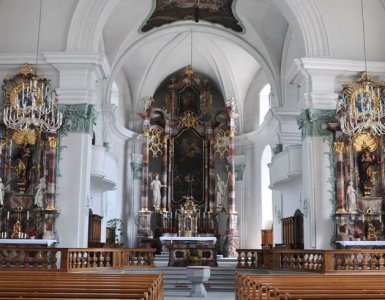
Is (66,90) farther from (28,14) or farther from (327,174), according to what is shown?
(327,174)

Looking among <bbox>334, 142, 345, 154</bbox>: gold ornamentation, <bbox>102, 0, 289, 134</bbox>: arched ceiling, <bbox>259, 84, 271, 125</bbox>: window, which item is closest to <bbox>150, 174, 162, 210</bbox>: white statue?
<bbox>102, 0, 289, 134</bbox>: arched ceiling

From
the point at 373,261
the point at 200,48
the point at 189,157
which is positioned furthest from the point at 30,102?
the point at 200,48

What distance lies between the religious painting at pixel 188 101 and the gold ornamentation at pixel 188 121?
0.27 metres

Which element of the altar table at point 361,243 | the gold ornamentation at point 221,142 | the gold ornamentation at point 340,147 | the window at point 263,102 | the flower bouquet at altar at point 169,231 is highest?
the window at point 263,102

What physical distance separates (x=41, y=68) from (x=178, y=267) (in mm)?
6143

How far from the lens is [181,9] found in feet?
60.4

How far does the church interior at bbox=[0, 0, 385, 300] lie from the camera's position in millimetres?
12891

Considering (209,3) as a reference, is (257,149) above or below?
below

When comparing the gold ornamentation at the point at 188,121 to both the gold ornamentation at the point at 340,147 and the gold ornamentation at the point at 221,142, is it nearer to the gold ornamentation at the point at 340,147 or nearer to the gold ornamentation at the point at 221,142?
the gold ornamentation at the point at 221,142

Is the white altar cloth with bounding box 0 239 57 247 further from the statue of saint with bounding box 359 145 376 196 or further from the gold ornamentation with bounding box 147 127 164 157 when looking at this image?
the gold ornamentation with bounding box 147 127 164 157

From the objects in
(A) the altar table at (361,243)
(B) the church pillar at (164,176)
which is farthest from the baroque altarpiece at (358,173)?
(B) the church pillar at (164,176)

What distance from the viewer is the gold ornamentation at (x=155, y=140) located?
22.0m

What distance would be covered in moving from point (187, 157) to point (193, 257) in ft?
31.5

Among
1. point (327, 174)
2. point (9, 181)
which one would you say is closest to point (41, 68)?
point (9, 181)
